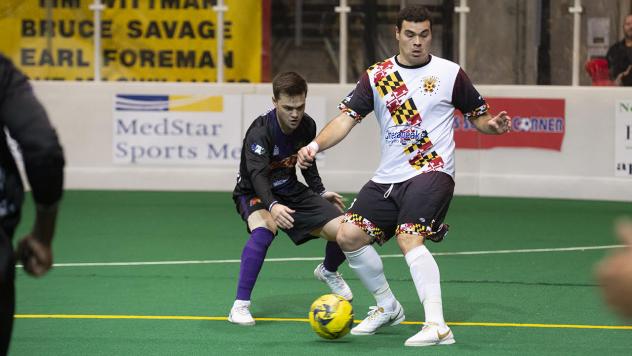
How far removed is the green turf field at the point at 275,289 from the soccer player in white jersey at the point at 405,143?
1.92 ft

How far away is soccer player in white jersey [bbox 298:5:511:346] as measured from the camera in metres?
7.25

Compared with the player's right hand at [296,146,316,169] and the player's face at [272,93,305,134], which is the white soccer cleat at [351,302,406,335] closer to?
the player's right hand at [296,146,316,169]

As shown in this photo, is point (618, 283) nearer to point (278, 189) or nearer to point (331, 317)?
point (331, 317)

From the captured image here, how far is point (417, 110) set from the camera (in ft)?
24.1

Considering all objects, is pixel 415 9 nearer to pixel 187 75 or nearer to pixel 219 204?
pixel 219 204

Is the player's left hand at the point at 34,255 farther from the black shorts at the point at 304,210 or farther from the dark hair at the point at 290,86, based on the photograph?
the black shorts at the point at 304,210

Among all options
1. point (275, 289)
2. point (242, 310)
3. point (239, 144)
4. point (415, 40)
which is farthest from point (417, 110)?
point (239, 144)

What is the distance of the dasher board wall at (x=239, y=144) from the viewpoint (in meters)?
15.2

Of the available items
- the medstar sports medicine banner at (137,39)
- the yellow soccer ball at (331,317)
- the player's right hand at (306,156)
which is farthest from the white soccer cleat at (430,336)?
the medstar sports medicine banner at (137,39)

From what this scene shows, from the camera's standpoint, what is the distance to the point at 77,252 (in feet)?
35.9

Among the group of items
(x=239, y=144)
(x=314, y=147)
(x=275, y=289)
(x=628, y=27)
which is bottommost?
(x=275, y=289)

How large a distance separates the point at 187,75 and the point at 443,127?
29.8 ft

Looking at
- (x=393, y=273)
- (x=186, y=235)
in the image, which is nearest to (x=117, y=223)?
(x=186, y=235)

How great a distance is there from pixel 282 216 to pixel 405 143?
864 millimetres
